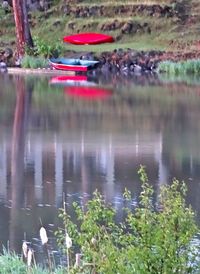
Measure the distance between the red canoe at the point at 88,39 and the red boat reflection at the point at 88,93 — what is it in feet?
39.0

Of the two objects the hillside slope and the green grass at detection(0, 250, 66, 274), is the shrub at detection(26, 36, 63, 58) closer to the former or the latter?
the hillside slope

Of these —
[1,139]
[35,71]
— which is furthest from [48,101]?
[35,71]

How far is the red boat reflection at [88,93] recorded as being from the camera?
87.0 ft

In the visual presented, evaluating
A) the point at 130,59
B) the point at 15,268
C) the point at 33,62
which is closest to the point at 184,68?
the point at 130,59

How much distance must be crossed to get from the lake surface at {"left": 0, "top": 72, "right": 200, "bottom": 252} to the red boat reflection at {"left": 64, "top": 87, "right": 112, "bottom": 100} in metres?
0.03

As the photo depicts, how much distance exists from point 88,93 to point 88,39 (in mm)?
13898

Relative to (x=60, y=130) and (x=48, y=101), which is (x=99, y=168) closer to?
(x=60, y=130)

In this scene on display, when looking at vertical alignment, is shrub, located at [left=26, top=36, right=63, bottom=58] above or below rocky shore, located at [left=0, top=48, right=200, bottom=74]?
above

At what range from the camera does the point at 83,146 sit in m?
17.2

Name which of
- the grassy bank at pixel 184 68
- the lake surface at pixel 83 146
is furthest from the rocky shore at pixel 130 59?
the lake surface at pixel 83 146

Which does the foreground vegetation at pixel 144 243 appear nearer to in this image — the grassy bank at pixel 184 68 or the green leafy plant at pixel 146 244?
the green leafy plant at pixel 146 244

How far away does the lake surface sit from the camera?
1222 cm

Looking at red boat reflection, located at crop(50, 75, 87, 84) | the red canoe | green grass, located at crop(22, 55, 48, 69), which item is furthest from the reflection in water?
the red canoe

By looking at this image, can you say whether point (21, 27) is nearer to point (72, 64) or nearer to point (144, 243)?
point (72, 64)
